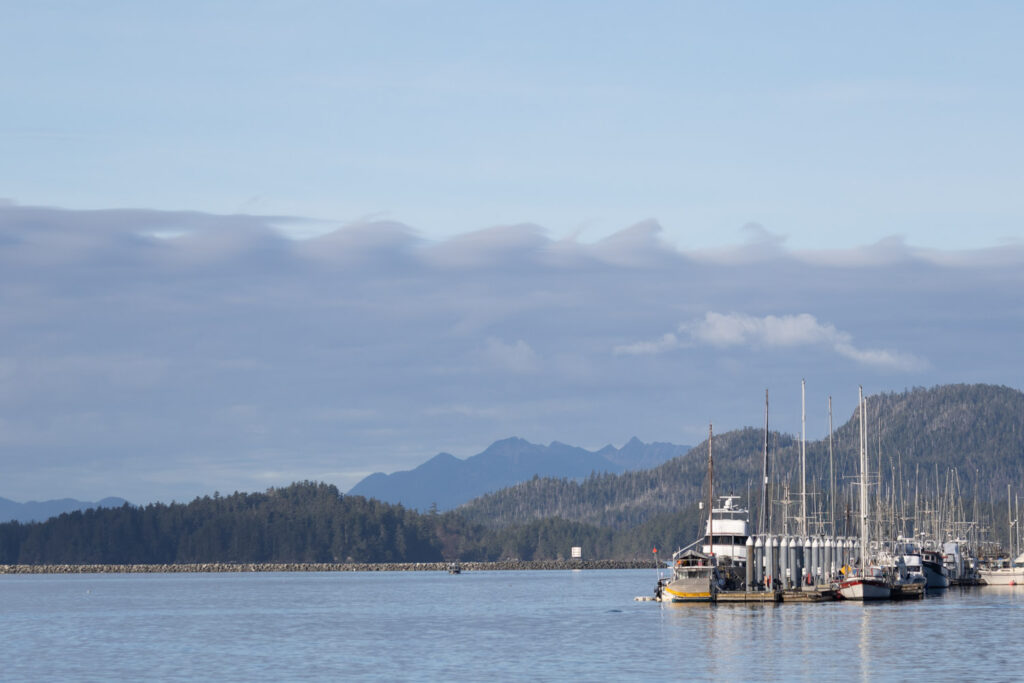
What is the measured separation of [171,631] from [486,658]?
4277 cm

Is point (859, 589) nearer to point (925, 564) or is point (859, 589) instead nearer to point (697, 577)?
point (697, 577)

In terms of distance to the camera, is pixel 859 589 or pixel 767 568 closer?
pixel 767 568

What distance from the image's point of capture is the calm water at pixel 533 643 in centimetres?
8262

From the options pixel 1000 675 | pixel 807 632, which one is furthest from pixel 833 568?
pixel 1000 675

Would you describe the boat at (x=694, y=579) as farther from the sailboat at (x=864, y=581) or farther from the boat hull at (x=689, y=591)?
the sailboat at (x=864, y=581)

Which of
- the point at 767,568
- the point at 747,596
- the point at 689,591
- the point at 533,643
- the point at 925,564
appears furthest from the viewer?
the point at 925,564

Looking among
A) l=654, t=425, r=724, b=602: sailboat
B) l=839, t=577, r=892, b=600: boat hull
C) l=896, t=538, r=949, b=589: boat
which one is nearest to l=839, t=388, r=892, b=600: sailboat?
l=839, t=577, r=892, b=600: boat hull

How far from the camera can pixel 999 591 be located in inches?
7554

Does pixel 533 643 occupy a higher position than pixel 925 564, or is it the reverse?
pixel 925 564

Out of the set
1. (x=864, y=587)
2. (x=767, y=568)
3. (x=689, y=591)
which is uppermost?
(x=767, y=568)

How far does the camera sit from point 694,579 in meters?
138

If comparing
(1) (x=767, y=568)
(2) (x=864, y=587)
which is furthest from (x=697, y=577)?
(2) (x=864, y=587)

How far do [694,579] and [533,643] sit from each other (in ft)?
121

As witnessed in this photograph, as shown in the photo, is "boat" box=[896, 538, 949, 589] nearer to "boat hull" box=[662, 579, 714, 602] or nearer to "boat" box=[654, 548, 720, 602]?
"boat" box=[654, 548, 720, 602]
